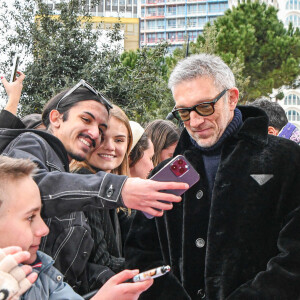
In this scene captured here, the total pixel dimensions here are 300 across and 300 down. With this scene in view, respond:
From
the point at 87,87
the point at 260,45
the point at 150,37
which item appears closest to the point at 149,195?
the point at 87,87

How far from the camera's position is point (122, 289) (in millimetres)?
1858

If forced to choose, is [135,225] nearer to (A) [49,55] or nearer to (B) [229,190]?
(B) [229,190]

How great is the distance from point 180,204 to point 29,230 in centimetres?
89

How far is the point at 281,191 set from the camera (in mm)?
2131

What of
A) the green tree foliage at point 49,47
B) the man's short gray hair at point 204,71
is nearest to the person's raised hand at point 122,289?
the man's short gray hair at point 204,71

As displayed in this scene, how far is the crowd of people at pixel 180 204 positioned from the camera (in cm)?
186

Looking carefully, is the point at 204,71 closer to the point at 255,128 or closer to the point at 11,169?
the point at 255,128

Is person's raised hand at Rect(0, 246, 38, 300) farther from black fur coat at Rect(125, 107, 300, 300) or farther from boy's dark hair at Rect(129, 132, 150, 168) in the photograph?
boy's dark hair at Rect(129, 132, 150, 168)

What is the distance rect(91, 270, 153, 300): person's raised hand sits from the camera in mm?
1852

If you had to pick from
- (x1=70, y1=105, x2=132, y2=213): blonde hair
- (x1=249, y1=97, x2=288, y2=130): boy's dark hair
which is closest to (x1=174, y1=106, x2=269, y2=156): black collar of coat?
(x1=70, y1=105, x2=132, y2=213): blonde hair

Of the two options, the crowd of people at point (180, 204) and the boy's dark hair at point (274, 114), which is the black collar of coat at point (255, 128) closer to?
the crowd of people at point (180, 204)

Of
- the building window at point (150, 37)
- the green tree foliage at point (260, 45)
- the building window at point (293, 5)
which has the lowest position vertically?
the green tree foliage at point (260, 45)

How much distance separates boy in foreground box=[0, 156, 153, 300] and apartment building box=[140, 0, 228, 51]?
305 feet

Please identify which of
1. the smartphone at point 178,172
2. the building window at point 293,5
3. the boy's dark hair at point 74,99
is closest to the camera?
the smartphone at point 178,172
